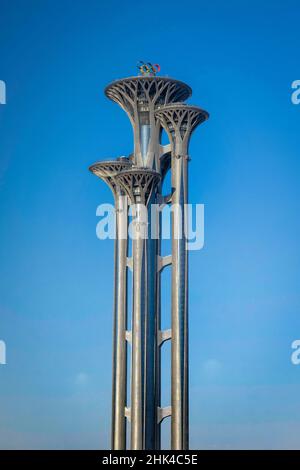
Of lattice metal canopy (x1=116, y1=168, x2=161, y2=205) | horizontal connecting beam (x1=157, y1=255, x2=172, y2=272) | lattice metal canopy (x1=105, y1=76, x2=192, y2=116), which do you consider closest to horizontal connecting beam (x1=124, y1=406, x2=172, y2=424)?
horizontal connecting beam (x1=157, y1=255, x2=172, y2=272)

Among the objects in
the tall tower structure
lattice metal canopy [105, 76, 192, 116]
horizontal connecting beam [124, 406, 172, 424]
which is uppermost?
lattice metal canopy [105, 76, 192, 116]

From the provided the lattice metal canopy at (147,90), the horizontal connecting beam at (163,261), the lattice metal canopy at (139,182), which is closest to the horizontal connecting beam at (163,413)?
the horizontal connecting beam at (163,261)

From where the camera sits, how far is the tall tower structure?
230 feet

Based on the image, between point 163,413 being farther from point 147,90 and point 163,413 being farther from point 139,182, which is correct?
point 147,90

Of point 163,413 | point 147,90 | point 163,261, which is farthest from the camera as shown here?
point 147,90

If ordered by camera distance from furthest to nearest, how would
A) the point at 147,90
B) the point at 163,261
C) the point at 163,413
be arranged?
the point at 147,90
the point at 163,261
the point at 163,413

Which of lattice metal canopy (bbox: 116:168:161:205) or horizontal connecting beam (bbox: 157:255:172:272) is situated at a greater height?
lattice metal canopy (bbox: 116:168:161:205)

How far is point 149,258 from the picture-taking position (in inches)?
2849

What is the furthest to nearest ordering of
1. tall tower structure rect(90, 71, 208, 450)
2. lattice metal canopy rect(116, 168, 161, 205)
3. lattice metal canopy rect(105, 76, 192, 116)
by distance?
lattice metal canopy rect(105, 76, 192, 116), lattice metal canopy rect(116, 168, 161, 205), tall tower structure rect(90, 71, 208, 450)

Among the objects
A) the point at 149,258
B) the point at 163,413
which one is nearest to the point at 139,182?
the point at 149,258

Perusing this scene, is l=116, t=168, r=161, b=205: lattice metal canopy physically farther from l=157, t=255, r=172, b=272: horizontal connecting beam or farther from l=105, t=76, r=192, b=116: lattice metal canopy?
l=105, t=76, r=192, b=116: lattice metal canopy

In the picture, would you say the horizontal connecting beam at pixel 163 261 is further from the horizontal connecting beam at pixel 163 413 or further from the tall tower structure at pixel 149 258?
the horizontal connecting beam at pixel 163 413

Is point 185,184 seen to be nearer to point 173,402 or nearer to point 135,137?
point 135,137
